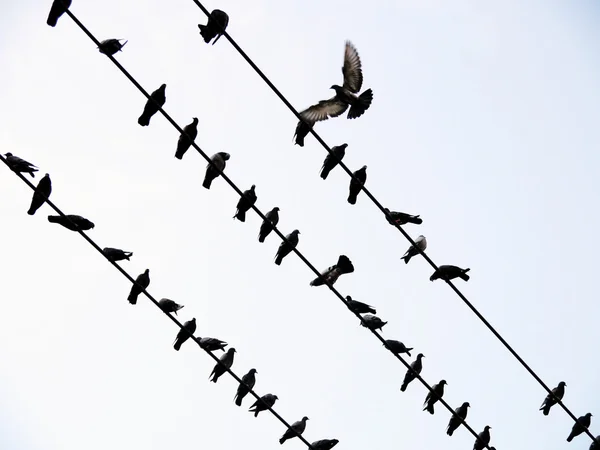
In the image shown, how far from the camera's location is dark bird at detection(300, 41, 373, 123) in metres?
14.1

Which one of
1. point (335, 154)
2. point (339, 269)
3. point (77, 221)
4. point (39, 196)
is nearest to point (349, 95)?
point (335, 154)

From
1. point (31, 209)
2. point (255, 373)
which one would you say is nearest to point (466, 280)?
point (255, 373)

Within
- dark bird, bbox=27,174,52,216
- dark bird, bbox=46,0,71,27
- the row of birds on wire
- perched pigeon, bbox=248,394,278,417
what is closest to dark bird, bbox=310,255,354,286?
the row of birds on wire

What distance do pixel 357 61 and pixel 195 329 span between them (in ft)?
16.2

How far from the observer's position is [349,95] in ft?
46.4

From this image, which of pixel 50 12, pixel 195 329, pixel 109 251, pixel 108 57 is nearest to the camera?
pixel 108 57

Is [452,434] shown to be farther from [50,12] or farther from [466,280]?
[50,12]

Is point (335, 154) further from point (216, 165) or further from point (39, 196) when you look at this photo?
point (39, 196)

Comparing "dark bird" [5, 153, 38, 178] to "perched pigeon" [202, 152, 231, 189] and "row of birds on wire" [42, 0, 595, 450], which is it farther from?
"perched pigeon" [202, 152, 231, 189]

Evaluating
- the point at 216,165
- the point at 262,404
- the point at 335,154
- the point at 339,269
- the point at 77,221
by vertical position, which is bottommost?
the point at 262,404

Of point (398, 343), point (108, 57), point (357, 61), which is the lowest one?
point (398, 343)

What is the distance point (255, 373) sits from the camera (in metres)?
16.1

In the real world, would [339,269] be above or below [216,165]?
below

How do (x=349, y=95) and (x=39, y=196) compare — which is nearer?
(x=39, y=196)
